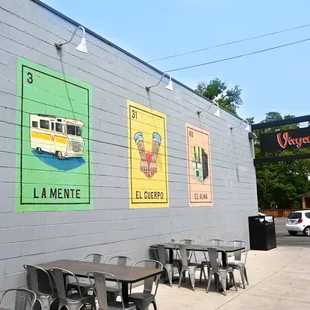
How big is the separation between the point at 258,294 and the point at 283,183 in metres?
43.9

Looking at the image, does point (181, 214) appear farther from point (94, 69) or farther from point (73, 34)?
point (73, 34)

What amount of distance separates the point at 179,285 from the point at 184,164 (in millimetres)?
3371

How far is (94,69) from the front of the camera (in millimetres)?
7031

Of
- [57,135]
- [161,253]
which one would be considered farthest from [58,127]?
[161,253]

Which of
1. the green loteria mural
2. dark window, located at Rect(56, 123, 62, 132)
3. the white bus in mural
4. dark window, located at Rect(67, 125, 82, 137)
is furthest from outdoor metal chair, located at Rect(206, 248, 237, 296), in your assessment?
dark window, located at Rect(56, 123, 62, 132)

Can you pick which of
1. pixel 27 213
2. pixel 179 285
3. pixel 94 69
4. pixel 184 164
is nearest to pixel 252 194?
pixel 184 164

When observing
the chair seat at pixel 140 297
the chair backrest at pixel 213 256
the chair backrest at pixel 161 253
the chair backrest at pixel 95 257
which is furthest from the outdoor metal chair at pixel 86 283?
the chair backrest at pixel 213 256

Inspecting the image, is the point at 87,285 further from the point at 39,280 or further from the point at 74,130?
the point at 74,130

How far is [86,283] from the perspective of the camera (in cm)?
594

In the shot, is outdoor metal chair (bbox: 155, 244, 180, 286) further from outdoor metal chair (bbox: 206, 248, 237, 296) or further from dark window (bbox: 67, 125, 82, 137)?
dark window (bbox: 67, 125, 82, 137)

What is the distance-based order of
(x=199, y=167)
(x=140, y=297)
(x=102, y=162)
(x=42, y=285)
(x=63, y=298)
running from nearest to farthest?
(x=63, y=298)
(x=140, y=297)
(x=42, y=285)
(x=102, y=162)
(x=199, y=167)

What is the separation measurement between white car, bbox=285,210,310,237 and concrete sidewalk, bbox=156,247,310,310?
10558 millimetres

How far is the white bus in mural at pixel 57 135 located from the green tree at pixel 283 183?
43218 mm

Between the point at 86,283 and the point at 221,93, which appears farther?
the point at 221,93
